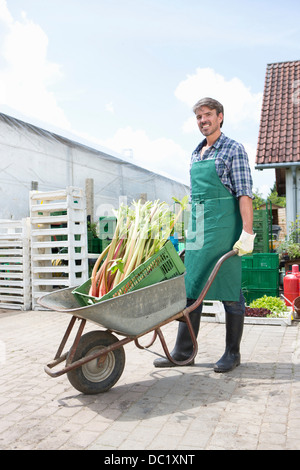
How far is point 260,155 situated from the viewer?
10844 mm

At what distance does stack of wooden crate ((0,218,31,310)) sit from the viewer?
24.5 feet

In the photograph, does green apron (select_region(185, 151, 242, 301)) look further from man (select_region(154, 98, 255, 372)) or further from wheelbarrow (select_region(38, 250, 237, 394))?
wheelbarrow (select_region(38, 250, 237, 394))

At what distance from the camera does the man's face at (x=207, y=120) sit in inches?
149

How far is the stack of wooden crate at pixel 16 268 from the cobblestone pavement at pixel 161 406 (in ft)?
9.61

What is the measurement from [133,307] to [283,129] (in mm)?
9522

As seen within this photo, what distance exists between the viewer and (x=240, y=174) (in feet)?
12.0

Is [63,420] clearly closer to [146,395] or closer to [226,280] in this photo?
[146,395]

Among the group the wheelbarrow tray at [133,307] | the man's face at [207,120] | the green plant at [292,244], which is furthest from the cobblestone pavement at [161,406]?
the green plant at [292,244]

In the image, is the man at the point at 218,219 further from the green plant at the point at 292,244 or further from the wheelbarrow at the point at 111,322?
the green plant at the point at 292,244

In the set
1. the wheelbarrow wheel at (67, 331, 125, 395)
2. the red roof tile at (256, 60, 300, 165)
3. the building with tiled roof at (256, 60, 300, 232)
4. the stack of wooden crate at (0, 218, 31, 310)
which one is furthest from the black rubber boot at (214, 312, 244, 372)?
the red roof tile at (256, 60, 300, 165)

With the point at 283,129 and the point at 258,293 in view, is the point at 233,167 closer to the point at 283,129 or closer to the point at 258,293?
the point at 258,293

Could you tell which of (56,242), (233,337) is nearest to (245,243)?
→ (233,337)
